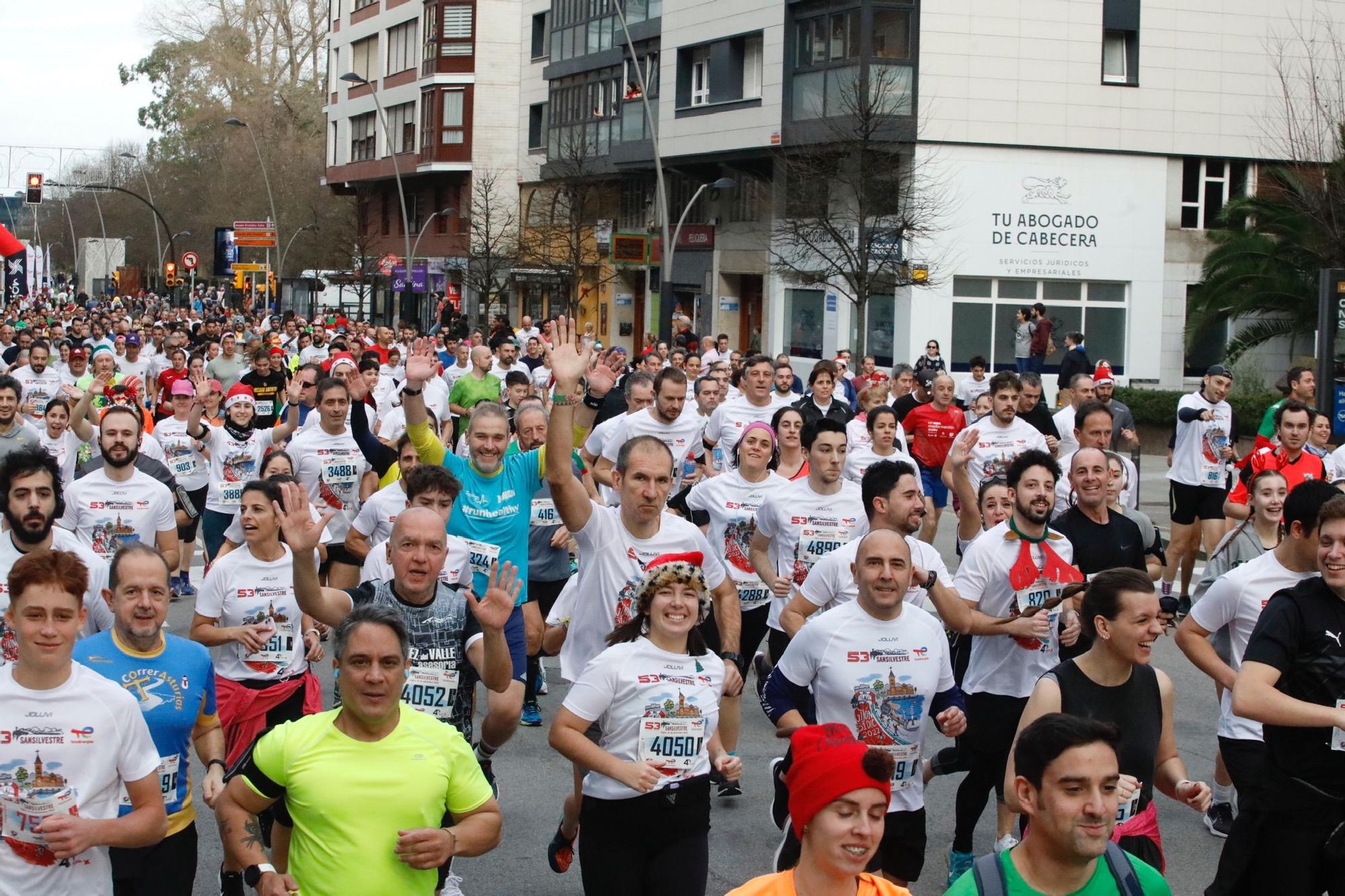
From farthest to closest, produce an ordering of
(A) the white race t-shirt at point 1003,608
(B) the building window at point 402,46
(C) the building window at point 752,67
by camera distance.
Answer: (B) the building window at point 402,46 < (C) the building window at point 752,67 < (A) the white race t-shirt at point 1003,608

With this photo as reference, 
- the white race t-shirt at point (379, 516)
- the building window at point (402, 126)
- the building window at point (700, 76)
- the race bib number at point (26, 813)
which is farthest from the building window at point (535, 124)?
the race bib number at point (26, 813)

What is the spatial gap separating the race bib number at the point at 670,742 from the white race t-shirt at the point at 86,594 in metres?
2.08

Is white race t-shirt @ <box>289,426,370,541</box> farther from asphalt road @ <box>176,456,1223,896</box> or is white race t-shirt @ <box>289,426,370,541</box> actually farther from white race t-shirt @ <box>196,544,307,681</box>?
white race t-shirt @ <box>196,544,307,681</box>

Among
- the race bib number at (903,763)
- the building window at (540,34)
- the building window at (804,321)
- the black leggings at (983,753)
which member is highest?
the building window at (540,34)

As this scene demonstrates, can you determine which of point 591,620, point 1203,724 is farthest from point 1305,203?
point 591,620

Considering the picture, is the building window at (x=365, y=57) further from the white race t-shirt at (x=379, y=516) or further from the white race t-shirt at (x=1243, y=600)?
the white race t-shirt at (x=1243, y=600)

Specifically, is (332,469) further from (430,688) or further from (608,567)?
(430,688)

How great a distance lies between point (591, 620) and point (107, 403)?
9.25 meters

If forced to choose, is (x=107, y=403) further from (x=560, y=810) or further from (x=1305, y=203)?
(x=1305, y=203)

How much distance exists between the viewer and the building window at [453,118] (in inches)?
2406

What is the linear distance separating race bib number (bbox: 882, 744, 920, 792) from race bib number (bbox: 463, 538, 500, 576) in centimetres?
261

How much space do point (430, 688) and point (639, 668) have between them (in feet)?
2.96

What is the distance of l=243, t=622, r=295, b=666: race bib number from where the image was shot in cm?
683

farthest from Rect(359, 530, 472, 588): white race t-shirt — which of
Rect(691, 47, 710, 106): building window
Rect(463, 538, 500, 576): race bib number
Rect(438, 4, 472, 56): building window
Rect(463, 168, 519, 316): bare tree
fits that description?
Rect(438, 4, 472, 56): building window
